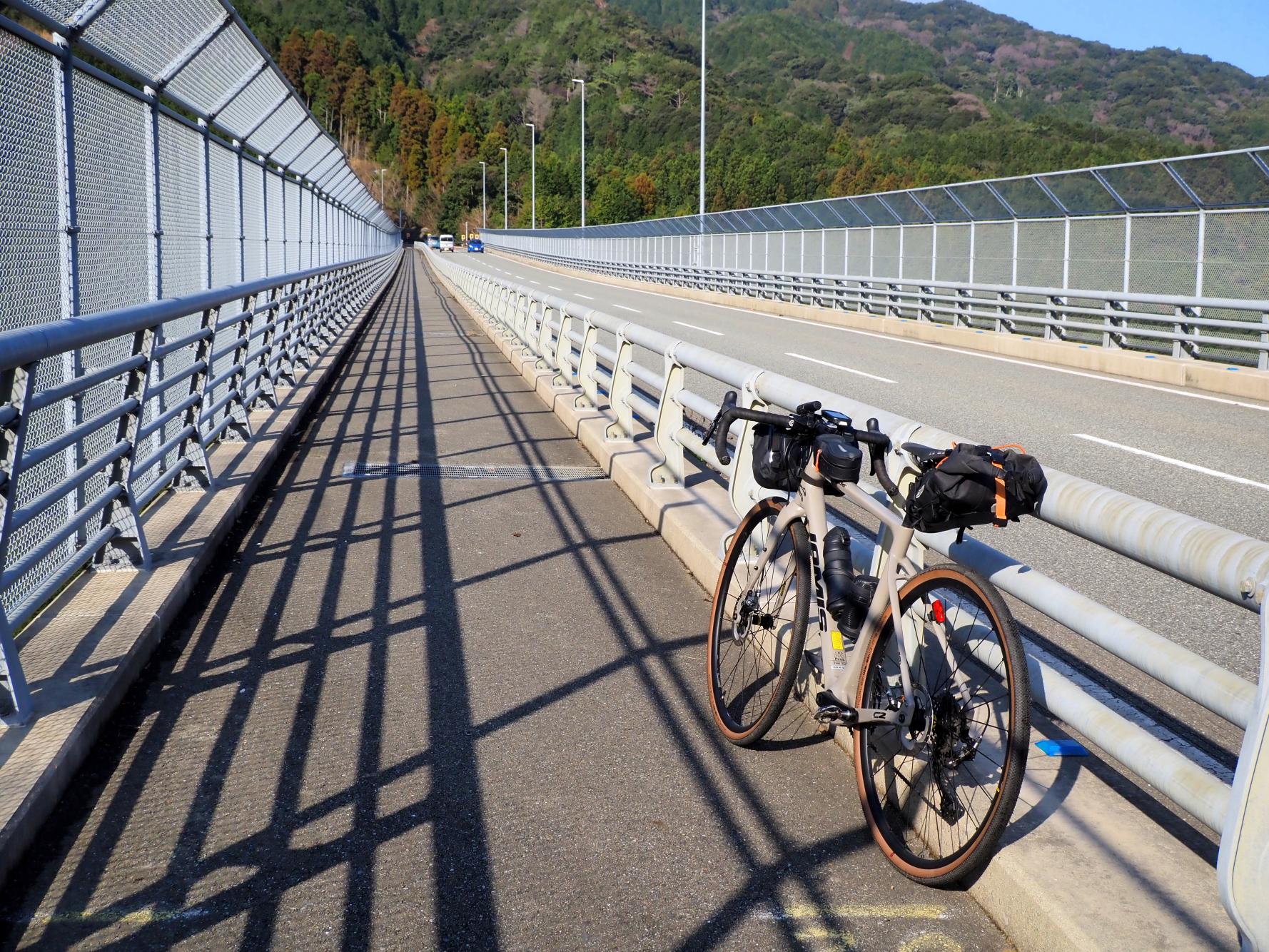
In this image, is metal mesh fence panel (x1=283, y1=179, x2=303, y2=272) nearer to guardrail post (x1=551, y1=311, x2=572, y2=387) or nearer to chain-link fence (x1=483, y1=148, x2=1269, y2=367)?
guardrail post (x1=551, y1=311, x2=572, y2=387)

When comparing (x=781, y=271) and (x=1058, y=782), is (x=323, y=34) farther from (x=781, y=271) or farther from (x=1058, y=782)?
(x=1058, y=782)

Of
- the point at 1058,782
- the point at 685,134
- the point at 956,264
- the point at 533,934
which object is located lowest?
the point at 533,934

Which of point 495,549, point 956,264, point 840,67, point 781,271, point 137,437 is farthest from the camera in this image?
point 840,67

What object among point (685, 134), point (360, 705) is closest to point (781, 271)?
point (360, 705)

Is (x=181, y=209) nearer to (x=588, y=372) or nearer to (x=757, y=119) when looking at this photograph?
(x=588, y=372)

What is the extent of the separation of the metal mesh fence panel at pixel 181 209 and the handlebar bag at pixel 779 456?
17.2ft

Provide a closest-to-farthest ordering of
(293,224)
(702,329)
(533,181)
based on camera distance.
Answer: (293,224), (702,329), (533,181)

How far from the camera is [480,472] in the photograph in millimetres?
9375

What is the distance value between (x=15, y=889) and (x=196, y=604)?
2600 millimetres

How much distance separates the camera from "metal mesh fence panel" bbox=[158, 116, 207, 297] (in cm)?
881

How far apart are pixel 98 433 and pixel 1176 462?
773 centimetres

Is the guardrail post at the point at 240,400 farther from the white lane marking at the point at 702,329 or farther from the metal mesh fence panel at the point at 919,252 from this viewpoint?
the metal mesh fence panel at the point at 919,252

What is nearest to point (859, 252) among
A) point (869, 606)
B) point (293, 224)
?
point (293, 224)

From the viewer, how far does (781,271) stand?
3359cm
